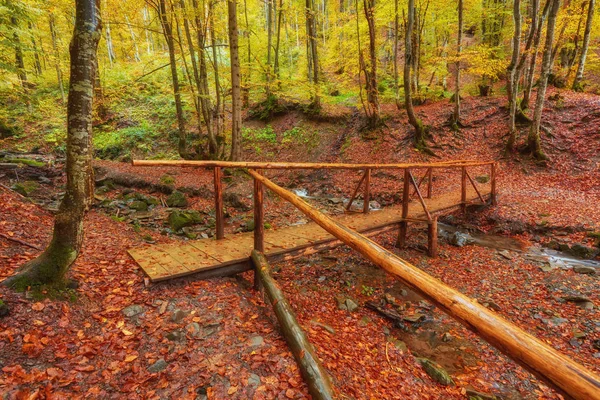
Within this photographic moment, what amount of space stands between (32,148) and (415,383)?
20549 mm

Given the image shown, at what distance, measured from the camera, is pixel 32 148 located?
51.9ft

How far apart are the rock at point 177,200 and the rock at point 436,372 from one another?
8226mm

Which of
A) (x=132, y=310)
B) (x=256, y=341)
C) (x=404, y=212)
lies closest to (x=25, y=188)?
(x=132, y=310)

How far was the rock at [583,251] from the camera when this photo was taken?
7.61 metres

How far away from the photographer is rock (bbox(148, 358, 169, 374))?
9.38 feet

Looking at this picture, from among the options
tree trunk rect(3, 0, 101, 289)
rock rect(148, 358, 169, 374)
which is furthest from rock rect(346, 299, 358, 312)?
tree trunk rect(3, 0, 101, 289)

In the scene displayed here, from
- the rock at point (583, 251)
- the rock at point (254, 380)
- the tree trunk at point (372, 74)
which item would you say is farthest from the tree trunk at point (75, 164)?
the tree trunk at point (372, 74)

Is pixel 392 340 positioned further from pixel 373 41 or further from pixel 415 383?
pixel 373 41

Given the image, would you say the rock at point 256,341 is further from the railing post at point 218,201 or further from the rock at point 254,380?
the railing post at point 218,201

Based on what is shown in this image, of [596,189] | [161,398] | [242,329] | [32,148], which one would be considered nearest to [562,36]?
[596,189]

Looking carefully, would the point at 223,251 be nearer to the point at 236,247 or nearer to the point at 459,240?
the point at 236,247

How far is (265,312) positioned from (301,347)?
110 cm

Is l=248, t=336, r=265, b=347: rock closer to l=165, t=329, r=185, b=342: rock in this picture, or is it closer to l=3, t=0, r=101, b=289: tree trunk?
l=165, t=329, r=185, b=342: rock

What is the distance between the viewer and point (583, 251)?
773cm
